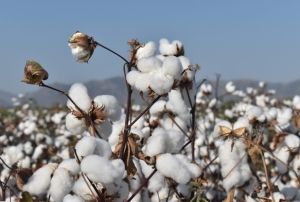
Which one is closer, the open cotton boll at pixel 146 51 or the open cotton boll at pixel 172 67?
the open cotton boll at pixel 172 67

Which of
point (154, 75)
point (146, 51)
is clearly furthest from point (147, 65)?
point (146, 51)

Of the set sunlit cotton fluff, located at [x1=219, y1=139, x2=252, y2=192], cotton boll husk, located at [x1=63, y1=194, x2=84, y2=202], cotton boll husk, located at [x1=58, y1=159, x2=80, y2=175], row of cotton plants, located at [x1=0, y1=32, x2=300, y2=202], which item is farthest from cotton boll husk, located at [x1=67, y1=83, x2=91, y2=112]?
sunlit cotton fluff, located at [x1=219, y1=139, x2=252, y2=192]

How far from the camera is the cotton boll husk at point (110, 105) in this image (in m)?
2.16

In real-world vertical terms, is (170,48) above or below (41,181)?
above

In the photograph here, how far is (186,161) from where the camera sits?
2.01 m

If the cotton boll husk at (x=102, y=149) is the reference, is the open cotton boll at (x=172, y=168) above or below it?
below

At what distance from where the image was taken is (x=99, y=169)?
5.57 ft

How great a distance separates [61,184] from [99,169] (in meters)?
0.25

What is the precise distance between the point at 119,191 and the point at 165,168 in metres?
0.15

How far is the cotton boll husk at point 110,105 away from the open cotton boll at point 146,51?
0.16 metres

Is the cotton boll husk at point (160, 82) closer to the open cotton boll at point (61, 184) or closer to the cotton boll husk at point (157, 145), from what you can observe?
the cotton boll husk at point (157, 145)

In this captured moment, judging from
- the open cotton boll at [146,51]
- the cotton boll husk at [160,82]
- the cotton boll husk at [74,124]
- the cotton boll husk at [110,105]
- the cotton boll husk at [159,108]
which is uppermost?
the open cotton boll at [146,51]

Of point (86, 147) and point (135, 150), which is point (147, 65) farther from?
point (86, 147)

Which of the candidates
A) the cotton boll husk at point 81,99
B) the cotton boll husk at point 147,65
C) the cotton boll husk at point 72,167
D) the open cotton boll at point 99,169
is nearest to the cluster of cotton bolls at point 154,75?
the cotton boll husk at point 147,65
